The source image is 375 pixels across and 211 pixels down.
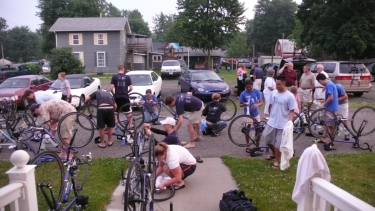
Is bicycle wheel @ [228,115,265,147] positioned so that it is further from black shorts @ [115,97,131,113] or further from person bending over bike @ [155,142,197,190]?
black shorts @ [115,97,131,113]

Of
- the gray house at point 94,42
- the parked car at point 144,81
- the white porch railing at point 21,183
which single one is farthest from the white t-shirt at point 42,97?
the gray house at point 94,42

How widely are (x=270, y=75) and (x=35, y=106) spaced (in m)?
6.16

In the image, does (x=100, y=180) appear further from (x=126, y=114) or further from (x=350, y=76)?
(x=350, y=76)

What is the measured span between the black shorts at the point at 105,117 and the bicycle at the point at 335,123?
4.83 m

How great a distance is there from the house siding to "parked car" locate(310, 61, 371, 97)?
2895cm

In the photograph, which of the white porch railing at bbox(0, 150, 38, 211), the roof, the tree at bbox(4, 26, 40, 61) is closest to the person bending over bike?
the white porch railing at bbox(0, 150, 38, 211)

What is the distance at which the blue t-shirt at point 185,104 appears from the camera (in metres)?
7.81

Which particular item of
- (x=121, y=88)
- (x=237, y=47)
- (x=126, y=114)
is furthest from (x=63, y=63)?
(x=237, y=47)

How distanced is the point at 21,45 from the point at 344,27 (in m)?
83.9

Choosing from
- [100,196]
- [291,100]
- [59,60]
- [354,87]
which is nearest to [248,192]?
[291,100]

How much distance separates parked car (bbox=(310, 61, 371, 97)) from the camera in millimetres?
15094

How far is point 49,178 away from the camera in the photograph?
448 cm

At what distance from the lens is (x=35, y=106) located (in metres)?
7.29

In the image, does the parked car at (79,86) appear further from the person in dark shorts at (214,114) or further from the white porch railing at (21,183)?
the white porch railing at (21,183)
